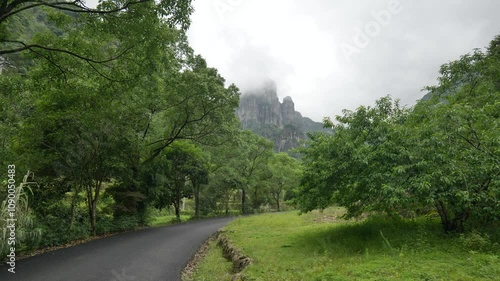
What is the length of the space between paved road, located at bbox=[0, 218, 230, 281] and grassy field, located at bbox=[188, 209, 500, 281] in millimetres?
1255

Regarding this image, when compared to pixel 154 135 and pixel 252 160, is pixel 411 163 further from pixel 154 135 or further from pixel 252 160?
pixel 252 160

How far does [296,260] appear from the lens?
27.0ft

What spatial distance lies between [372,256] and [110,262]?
8.08m

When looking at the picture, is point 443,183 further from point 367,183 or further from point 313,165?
point 313,165

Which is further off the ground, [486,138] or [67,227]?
[486,138]

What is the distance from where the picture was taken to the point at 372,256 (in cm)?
727

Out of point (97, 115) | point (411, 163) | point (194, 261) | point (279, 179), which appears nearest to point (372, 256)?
point (411, 163)

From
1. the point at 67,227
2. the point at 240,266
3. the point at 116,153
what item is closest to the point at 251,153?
the point at 116,153

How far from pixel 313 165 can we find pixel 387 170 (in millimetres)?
2278

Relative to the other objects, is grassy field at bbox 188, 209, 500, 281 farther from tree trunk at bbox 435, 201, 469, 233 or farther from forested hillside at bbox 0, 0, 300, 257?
forested hillside at bbox 0, 0, 300, 257

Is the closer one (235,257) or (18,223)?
(18,223)

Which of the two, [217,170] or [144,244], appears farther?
[217,170]

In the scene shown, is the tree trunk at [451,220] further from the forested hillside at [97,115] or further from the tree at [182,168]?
the tree at [182,168]

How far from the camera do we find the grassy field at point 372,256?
19.3 ft
